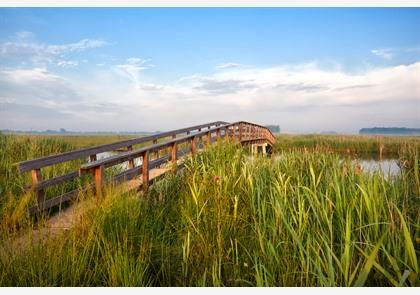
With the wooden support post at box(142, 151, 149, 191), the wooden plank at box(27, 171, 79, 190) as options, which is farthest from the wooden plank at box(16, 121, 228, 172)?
the wooden support post at box(142, 151, 149, 191)

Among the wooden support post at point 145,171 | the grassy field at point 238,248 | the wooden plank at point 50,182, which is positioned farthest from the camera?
the wooden support post at point 145,171

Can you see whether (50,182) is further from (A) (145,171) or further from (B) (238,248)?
(B) (238,248)

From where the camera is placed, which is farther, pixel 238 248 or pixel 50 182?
pixel 50 182

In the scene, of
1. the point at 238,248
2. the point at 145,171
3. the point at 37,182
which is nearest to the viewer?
the point at 238,248

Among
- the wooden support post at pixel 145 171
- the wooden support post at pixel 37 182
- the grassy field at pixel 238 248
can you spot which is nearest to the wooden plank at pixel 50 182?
the wooden support post at pixel 37 182

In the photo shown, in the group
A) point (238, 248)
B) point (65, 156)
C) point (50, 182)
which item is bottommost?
point (238, 248)

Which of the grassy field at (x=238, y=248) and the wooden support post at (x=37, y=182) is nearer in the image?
the grassy field at (x=238, y=248)

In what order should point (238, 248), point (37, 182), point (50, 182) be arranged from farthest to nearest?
point (50, 182) < point (37, 182) < point (238, 248)

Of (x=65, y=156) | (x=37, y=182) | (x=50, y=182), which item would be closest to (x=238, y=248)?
(x=37, y=182)

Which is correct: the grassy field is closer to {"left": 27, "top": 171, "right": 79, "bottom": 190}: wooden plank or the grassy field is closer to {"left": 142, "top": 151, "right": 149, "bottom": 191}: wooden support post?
{"left": 27, "top": 171, "right": 79, "bottom": 190}: wooden plank

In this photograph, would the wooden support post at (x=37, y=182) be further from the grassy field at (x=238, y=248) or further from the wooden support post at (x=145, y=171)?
the wooden support post at (x=145, y=171)

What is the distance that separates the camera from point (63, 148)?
1409 cm

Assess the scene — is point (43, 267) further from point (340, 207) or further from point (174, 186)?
point (174, 186)
